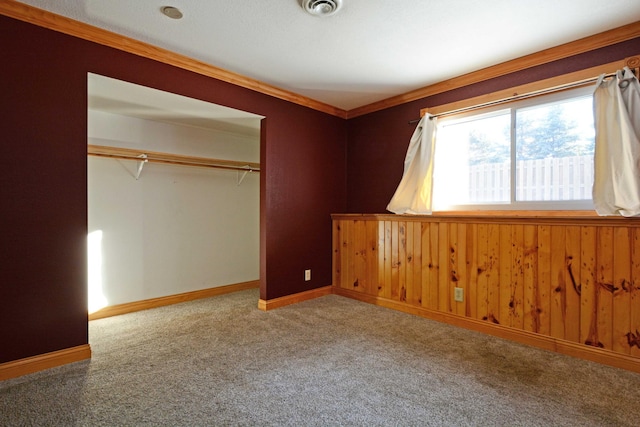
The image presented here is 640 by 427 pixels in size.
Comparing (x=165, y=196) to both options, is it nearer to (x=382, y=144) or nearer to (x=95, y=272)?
(x=95, y=272)

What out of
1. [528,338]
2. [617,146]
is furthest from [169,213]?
[617,146]

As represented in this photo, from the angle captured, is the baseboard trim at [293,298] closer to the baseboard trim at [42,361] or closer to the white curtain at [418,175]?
the white curtain at [418,175]

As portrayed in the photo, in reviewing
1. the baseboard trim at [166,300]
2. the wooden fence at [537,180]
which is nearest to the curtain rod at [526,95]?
the wooden fence at [537,180]

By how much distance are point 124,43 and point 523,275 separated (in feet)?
11.3

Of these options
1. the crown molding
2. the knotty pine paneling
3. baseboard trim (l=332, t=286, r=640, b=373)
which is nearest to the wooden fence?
the knotty pine paneling

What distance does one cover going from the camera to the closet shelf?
3079mm

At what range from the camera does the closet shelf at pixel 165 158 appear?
121 inches

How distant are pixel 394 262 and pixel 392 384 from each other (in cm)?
162

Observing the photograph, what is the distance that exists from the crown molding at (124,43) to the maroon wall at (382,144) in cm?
102

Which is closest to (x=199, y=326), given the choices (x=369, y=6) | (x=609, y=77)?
(x=369, y=6)

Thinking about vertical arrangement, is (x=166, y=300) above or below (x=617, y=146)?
below

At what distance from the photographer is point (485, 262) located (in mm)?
2719

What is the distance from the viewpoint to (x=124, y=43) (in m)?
2.36

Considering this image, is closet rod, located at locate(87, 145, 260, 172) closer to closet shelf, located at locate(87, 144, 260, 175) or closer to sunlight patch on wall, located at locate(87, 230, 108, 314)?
closet shelf, located at locate(87, 144, 260, 175)
